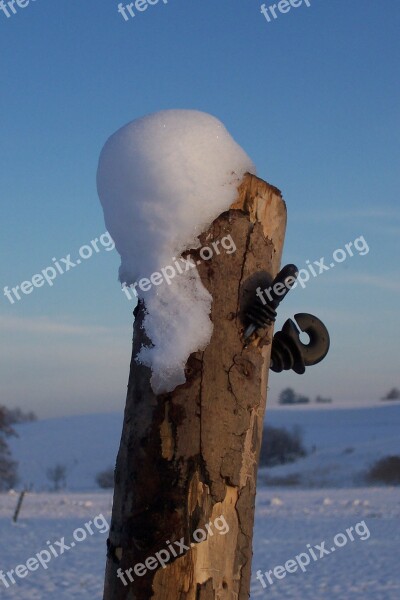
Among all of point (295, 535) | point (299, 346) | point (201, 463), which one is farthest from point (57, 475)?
point (201, 463)

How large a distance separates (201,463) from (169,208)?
2.20 feet

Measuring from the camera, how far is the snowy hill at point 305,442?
32281 millimetres

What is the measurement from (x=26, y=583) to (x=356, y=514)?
10336mm
